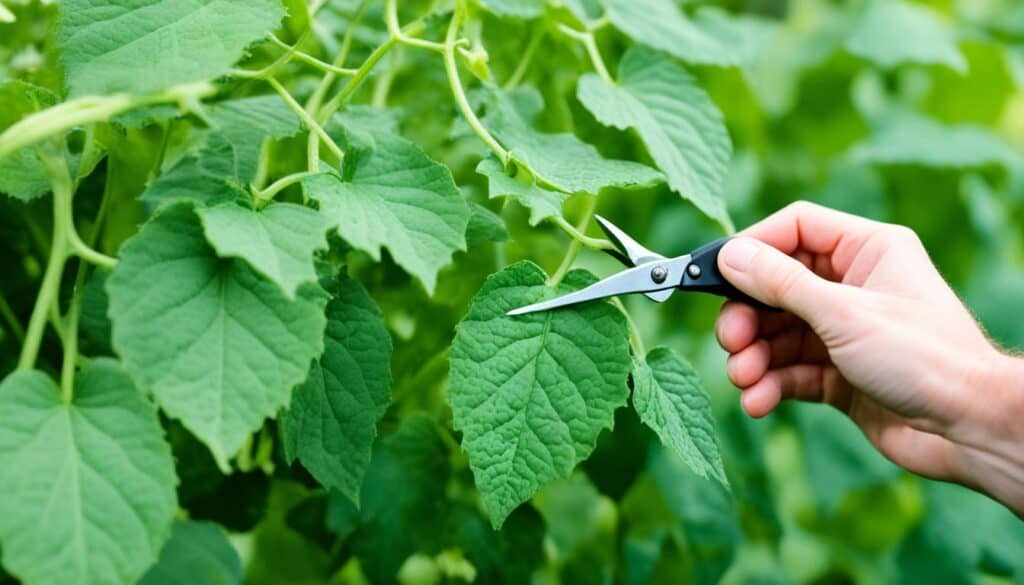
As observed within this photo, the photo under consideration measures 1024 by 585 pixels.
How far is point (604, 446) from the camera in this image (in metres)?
0.99

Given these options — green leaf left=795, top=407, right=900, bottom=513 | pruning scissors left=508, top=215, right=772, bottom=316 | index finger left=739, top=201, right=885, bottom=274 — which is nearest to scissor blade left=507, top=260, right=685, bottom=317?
pruning scissors left=508, top=215, right=772, bottom=316

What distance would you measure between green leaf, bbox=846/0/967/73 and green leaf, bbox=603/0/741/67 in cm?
48

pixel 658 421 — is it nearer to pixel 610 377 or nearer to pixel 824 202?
pixel 610 377

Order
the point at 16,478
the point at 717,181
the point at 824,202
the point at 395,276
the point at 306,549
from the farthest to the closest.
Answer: the point at 824,202
the point at 306,549
the point at 395,276
the point at 717,181
the point at 16,478

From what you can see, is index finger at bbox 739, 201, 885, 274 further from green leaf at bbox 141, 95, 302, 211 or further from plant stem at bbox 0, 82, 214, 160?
plant stem at bbox 0, 82, 214, 160

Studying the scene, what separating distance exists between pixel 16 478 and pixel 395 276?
430 mm

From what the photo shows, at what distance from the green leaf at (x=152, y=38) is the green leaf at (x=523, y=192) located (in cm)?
16

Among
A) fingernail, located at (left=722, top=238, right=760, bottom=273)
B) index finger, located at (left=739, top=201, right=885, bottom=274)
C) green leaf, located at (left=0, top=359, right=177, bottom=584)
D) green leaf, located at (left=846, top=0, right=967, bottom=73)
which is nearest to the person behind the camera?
green leaf, located at (left=0, top=359, right=177, bottom=584)

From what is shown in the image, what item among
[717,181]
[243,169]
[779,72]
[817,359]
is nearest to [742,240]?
[717,181]

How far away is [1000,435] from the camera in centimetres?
78

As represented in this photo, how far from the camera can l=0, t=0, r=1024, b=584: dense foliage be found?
574 millimetres

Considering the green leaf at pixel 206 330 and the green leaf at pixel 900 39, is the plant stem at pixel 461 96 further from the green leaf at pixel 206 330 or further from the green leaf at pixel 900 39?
the green leaf at pixel 900 39

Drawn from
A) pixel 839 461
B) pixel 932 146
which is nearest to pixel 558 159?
pixel 839 461

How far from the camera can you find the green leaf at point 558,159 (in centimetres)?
69
